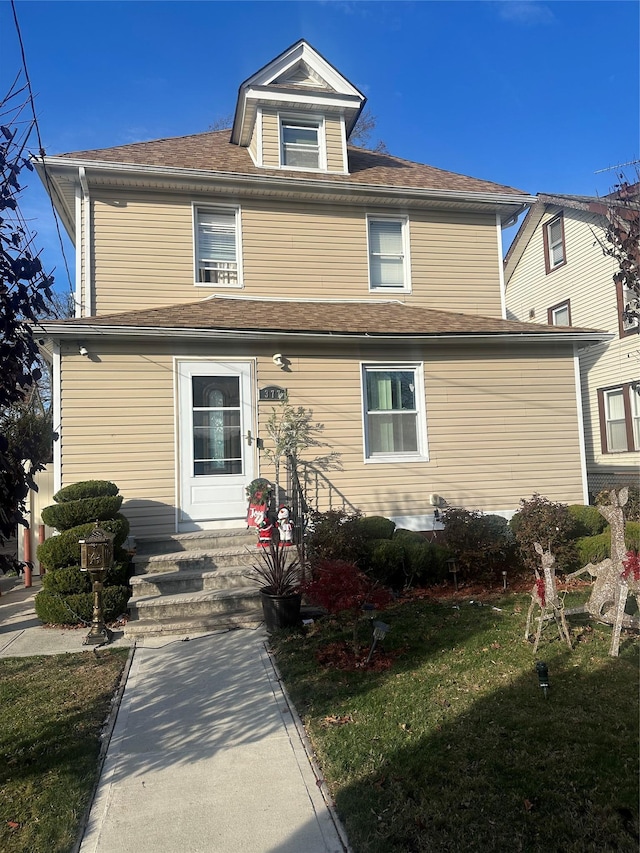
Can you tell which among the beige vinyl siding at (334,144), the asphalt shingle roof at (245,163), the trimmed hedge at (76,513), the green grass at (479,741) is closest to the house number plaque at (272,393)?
the trimmed hedge at (76,513)

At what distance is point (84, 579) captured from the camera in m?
6.70

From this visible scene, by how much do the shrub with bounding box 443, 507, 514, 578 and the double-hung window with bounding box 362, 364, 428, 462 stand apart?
1.79 metres

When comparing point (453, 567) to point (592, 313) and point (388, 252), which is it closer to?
point (388, 252)

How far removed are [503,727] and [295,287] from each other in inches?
328

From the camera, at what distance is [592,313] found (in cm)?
1684

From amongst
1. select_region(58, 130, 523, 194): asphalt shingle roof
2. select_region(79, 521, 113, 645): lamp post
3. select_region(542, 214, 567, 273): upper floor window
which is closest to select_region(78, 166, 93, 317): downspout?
select_region(58, 130, 523, 194): asphalt shingle roof

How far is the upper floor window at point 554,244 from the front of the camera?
18.2 m

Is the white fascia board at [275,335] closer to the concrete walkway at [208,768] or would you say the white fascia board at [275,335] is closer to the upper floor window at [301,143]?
the upper floor window at [301,143]

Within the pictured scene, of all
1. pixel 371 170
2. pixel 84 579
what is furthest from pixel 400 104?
pixel 84 579

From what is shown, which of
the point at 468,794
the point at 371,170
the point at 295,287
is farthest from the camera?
the point at 371,170

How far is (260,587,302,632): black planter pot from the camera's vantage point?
6067mm

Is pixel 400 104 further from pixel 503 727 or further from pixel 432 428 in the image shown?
pixel 503 727

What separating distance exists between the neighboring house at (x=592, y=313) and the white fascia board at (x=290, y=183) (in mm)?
5293

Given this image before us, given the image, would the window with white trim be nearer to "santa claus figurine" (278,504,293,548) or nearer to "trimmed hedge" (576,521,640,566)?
"santa claus figurine" (278,504,293,548)
